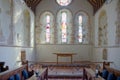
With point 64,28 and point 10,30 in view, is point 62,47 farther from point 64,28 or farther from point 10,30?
point 10,30

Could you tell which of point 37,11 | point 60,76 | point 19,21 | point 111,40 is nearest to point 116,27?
point 111,40

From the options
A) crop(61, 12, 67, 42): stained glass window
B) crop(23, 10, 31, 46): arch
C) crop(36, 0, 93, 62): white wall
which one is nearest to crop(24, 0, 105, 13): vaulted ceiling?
crop(36, 0, 93, 62): white wall

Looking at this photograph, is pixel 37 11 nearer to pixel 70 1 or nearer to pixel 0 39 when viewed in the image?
pixel 70 1

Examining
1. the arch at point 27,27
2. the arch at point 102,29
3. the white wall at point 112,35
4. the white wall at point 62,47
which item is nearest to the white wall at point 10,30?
the arch at point 27,27

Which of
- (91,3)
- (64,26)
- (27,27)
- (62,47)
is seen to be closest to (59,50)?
(62,47)

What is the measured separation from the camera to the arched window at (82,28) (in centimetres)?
1700

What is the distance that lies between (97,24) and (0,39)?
798cm

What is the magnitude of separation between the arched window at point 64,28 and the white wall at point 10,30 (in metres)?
5.02

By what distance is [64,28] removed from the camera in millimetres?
17203

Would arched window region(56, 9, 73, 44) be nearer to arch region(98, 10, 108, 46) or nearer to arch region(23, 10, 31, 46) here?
arch region(98, 10, 108, 46)

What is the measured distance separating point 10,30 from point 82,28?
24.6 feet

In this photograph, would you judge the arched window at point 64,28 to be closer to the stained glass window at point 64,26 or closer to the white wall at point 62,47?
the stained glass window at point 64,26

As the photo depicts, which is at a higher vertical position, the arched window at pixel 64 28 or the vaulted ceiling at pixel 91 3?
the vaulted ceiling at pixel 91 3

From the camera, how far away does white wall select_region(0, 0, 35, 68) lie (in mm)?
9867
